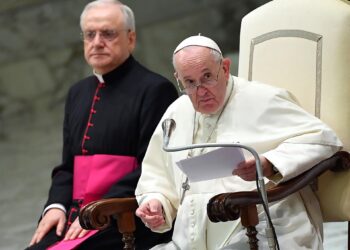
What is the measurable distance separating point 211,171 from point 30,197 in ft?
15.2

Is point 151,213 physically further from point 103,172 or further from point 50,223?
point 50,223

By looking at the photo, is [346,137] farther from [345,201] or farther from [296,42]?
[296,42]

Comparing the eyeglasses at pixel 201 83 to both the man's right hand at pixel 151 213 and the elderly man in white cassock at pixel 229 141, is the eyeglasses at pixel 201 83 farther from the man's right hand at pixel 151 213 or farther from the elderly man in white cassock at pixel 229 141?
the man's right hand at pixel 151 213

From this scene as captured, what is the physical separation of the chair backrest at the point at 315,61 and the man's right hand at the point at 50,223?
1.07m

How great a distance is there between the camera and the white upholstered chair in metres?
3.08

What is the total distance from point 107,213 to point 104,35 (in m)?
1.05

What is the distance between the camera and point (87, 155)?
3.71m

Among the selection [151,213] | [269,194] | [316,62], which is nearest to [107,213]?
[151,213]

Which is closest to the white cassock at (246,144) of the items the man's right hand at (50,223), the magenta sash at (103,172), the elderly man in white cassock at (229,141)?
the elderly man in white cassock at (229,141)

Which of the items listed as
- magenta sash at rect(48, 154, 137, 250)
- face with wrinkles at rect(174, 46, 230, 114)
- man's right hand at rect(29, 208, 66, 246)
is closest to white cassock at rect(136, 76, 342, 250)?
face with wrinkles at rect(174, 46, 230, 114)

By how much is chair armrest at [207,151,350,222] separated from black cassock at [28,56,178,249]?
2.78 feet

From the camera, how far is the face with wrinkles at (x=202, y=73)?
115 inches

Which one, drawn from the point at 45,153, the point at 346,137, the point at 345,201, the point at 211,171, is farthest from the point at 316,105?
the point at 45,153

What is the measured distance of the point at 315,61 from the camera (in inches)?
126
